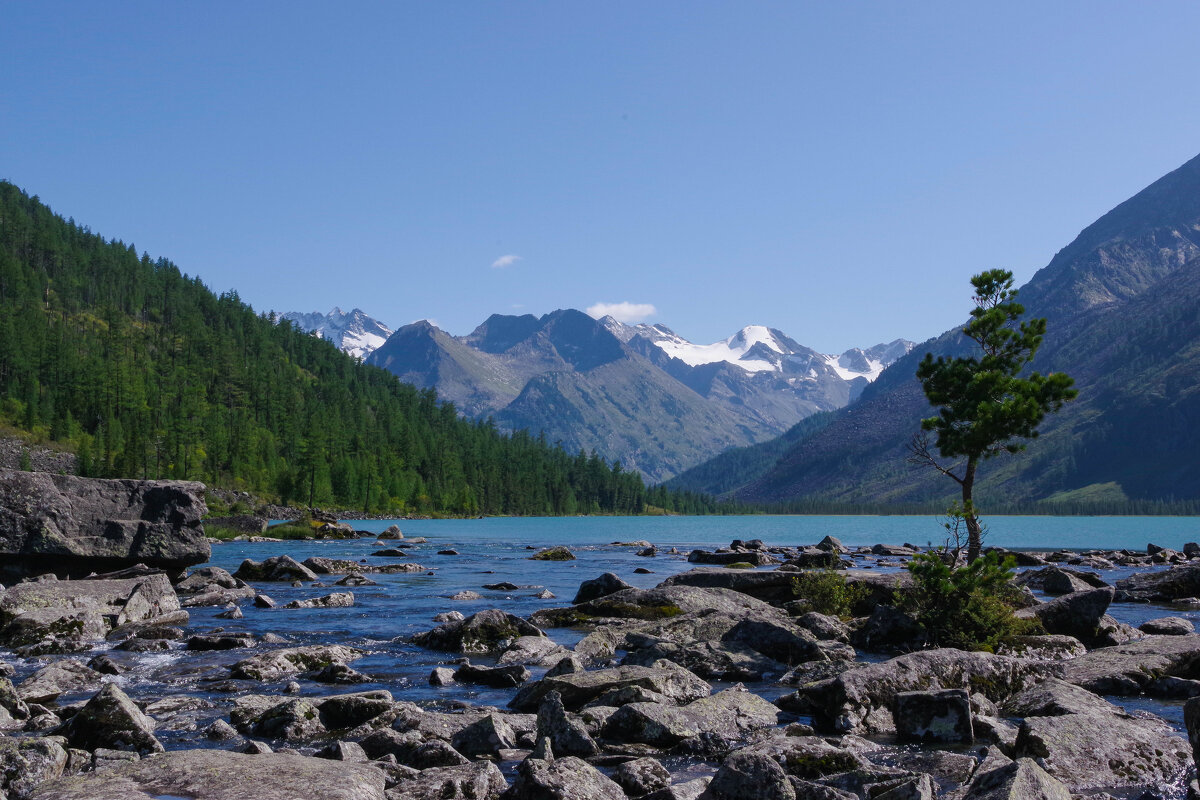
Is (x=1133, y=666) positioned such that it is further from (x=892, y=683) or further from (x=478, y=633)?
(x=478, y=633)

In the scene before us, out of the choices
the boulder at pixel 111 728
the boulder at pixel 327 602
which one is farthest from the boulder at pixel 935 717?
the boulder at pixel 327 602

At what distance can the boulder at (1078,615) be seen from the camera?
26859mm

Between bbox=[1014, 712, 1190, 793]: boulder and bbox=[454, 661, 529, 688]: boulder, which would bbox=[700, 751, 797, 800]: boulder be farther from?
bbox=[454, 661, 529, 688]: boulder

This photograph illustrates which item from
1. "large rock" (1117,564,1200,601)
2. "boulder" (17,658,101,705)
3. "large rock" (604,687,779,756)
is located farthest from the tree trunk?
"boulder" (17,658,101,705)

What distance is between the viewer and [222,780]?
10.4 meters

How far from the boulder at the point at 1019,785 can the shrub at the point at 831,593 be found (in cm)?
2186

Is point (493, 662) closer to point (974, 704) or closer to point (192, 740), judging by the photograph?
point (192, 740)

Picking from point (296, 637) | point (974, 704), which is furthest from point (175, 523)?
point (974, 704)

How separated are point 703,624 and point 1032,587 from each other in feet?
91.3

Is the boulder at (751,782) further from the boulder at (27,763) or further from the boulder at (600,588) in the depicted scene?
the boulder at (600,588)

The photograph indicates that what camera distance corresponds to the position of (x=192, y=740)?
50.5 feet

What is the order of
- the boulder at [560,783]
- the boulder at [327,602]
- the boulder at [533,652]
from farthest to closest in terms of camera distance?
the boulder at [327,602]
the boulder at [533,652]
the boulder at [560,783]

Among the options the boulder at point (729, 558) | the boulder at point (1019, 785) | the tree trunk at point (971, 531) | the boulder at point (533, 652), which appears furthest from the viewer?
the boulder at point (729, 558)

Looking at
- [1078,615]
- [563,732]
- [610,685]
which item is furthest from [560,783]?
[1078,615]
